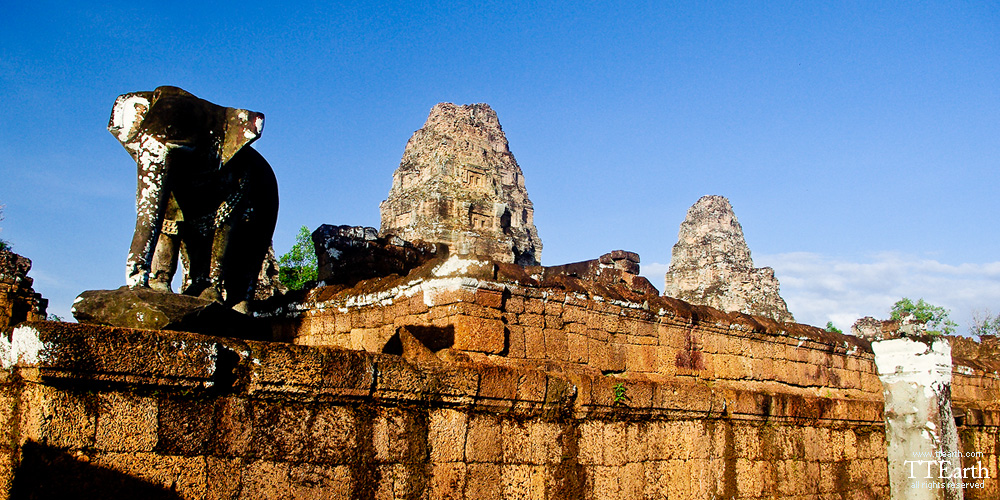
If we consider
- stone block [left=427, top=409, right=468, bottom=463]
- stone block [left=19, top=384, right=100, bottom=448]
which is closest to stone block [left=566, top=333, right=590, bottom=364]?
stone block [left=427, top=409, right=468, bottom=463]

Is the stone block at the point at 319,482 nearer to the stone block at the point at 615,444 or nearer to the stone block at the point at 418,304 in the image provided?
the stone block at the point at 615,444

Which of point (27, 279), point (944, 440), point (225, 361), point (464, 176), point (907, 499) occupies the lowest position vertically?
point (907, 499)

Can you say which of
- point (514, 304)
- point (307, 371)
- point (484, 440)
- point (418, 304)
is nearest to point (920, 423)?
point (514, 304)

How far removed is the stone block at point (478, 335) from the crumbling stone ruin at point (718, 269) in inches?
1681

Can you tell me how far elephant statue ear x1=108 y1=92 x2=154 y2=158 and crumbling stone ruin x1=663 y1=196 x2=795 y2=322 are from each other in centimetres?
4471

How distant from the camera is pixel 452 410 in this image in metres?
4.11

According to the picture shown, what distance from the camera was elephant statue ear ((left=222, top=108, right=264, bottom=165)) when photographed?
14.6ft

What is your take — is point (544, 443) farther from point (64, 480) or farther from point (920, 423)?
point (920, 423)

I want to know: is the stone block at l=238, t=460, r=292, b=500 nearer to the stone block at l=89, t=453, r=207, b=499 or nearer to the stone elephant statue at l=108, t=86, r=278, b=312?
the stone block at l=89, t=453, r=207, b=499

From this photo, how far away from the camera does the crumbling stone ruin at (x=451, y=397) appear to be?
9.40 feet

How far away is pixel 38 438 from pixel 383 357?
1.54 metres

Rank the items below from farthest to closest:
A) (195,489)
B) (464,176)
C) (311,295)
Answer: (464,176), (311,295), (195,489)

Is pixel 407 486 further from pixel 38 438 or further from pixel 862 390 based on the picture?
pixel 862 390

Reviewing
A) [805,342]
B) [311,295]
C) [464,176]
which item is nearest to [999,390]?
[805,342]
